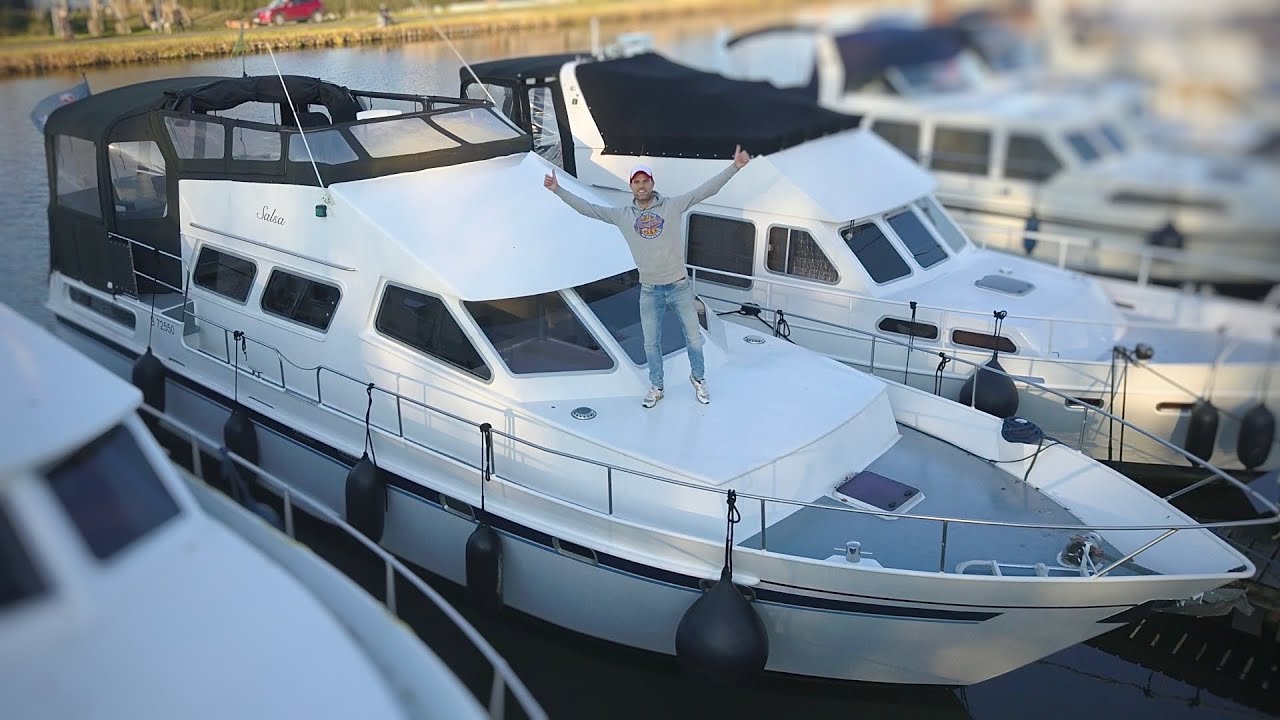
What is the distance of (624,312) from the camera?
259 inches

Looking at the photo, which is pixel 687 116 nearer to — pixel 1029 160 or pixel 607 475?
pixel 607 475

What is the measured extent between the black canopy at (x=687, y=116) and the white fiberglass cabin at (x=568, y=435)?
6.14 feet

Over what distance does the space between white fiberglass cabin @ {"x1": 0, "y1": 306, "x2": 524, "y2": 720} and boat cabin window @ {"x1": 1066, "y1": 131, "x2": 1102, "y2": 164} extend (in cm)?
896

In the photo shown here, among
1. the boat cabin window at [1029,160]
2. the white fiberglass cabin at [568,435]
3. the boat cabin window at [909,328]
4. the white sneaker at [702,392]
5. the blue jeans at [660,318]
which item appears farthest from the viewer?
the boat cabin window at [1029,160]

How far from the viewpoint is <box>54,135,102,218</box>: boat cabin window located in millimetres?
7875

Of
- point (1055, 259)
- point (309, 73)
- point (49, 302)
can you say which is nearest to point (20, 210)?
point (49, 302)

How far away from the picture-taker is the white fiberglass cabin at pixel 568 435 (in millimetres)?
5516

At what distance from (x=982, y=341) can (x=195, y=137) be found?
5.91 m

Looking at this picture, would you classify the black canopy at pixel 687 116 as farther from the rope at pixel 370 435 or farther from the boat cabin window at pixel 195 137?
the rope at pixel 370 435

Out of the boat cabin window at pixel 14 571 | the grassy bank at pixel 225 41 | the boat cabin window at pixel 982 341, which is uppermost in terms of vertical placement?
the grassy bank at pixel 225 41

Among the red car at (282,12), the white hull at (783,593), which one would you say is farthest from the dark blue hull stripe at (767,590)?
the red car at (282,12)

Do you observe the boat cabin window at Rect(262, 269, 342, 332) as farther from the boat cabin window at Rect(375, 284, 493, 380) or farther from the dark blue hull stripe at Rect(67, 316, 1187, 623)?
the dark blue hull stripe at Rect(67, 316, 1187, 623)

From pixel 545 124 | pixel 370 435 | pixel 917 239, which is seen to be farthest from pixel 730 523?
pixel 545 124

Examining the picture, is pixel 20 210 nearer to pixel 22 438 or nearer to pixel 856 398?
pixel 22 438
